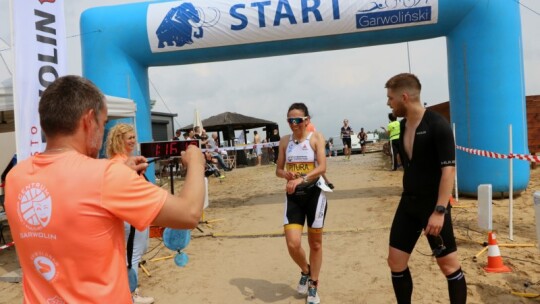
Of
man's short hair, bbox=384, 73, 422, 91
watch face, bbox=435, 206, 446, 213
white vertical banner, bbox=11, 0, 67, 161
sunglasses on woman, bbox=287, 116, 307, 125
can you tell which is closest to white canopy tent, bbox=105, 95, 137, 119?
white vertical banner, bbox=11, 0, 67, 161

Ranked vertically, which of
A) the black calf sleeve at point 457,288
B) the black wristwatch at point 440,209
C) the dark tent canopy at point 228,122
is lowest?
the black calf sleeve at point 457,288

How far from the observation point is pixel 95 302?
4.03 feet

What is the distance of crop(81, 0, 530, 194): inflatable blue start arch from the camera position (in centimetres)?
707

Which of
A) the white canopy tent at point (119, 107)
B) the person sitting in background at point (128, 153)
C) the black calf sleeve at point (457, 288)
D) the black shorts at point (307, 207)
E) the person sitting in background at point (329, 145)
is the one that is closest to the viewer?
the black calf sleeve at point (457, 288)

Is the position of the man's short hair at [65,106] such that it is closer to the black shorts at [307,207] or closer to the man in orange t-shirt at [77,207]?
the man in orange t-shirt at [77,207]

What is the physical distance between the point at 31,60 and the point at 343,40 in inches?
216

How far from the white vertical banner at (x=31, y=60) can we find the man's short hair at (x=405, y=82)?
3472mm

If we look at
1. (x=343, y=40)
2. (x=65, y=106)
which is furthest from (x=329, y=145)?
(x=65, y=106)

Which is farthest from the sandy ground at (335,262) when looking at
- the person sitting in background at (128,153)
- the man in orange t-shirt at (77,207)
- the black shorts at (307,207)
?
the man in orange t-shirt at (77,207)

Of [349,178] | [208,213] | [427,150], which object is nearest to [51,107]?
[427,150]

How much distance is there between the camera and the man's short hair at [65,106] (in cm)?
123

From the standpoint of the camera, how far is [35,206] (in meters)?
1.22

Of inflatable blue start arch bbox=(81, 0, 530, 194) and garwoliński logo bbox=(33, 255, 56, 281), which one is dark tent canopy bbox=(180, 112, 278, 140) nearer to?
inflatable blue start arch bbox=(81, 0, 530, 194)

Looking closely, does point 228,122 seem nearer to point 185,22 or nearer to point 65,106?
point 185,22
